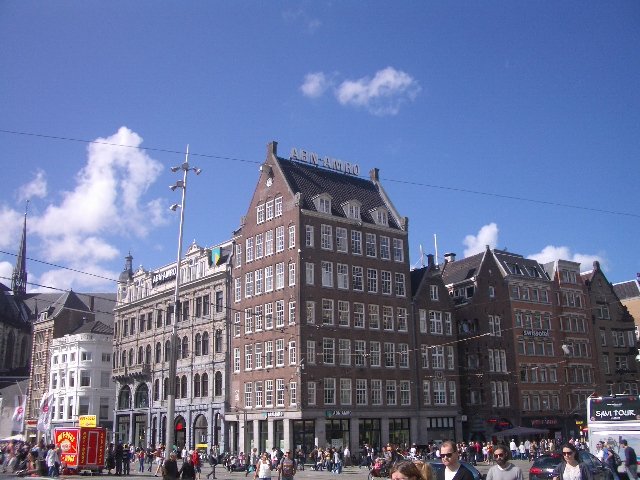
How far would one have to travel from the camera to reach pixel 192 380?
63656 mm

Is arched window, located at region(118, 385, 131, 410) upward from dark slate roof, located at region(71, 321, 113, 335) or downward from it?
downward

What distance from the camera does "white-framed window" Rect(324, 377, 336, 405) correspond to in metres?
52.7

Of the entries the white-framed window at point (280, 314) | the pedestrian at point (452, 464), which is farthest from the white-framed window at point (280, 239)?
→ the pedestrian at point (452, 464)

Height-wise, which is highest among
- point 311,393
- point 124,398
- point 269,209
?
point 269,209

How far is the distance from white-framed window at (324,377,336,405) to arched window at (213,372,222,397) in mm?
11754

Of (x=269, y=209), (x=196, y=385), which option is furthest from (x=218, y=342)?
(x=269, y=209)

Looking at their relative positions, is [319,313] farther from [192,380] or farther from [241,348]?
[192,380]

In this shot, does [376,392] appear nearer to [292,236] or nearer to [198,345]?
[292,236]

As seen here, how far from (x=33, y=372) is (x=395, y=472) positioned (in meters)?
96.4

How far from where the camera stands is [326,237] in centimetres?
5616

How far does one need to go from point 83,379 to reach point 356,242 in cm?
4129

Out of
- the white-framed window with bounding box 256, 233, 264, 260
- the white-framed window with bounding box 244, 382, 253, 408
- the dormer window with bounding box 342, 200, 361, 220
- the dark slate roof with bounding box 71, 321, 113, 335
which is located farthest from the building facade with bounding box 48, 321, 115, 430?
the dormer window with bounding box 342, 200, 361, 220

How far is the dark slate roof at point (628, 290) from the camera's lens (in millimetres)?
85350

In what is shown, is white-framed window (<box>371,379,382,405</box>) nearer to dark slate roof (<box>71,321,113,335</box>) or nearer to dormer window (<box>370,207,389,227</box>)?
dormer window (<box>370,207,389,227</box>)
